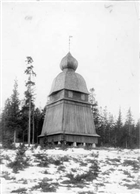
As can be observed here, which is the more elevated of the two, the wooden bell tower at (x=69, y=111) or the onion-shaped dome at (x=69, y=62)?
the onion-shaped dome at (x=69, y=62)

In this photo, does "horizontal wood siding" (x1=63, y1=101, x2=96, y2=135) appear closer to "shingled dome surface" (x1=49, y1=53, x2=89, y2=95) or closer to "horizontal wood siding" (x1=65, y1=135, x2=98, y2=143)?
"horizontal wood siding" (x1=65, y1=135, x2=98, y2=143)

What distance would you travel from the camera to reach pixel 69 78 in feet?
112

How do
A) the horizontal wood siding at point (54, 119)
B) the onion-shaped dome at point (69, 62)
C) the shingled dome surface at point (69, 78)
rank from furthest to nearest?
A: the onion-shaped dome at point (69, 62), the shingled dome surface at point (69, 78), the horizontal wood siding at point (54, 119)

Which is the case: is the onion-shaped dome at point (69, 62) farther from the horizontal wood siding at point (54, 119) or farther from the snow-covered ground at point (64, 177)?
the snow-covered ground at point (64, 177)

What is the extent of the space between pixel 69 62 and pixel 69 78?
313 centimetres

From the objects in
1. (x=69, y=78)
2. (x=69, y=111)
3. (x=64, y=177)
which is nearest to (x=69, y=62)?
(x=69, y=78)

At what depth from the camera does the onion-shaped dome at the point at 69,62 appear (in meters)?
35.9

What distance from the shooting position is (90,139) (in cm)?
3225

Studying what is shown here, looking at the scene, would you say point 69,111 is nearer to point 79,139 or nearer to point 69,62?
point 79,139

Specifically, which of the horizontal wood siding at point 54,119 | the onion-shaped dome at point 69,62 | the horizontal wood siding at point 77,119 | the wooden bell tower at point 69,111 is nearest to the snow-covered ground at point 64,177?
the wooden bell tower at point 69,111

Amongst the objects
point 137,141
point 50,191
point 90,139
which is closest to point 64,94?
point 90,139

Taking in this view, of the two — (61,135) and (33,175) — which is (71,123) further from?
(33,175)

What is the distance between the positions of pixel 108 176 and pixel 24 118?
28.2 meters

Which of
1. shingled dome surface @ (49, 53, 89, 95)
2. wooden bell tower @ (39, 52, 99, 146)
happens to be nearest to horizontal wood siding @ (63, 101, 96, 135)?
wooden bell tower @ (39, 52, 99, 146)
